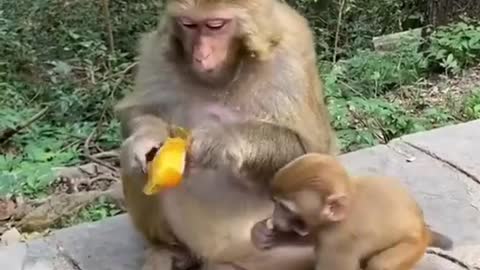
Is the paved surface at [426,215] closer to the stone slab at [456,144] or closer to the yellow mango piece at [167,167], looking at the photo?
the stone slab at [456,144]

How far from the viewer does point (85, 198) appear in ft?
17.7

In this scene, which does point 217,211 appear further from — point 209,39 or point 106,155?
point 106,155

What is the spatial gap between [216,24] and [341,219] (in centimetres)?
77

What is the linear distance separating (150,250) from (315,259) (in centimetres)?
76

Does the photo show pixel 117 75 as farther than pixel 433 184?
Yes

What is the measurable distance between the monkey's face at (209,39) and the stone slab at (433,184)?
1.22m

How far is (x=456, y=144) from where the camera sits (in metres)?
4.85

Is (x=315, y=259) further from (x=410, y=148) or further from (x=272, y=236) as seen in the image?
(x=410, y=148)

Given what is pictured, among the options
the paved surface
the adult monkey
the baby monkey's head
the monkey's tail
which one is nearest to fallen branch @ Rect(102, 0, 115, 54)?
the paved surface

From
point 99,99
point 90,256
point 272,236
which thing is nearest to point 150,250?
point 90,256

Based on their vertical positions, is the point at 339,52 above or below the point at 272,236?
below

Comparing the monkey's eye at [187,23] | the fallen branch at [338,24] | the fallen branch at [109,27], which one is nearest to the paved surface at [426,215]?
the monkey's eye at [187,23]

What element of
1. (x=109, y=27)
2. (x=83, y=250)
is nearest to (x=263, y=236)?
(x=83, y=250)

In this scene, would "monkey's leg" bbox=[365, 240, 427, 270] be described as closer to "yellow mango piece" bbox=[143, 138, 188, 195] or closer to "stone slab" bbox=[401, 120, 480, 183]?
"yellow mango piece" bbox=[143, 138, 188, 195]
